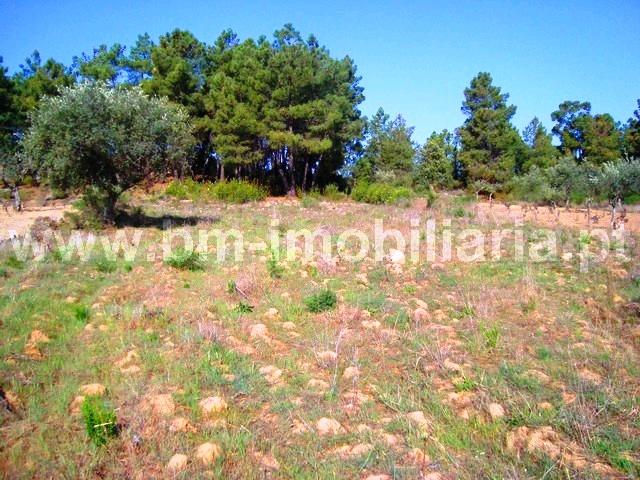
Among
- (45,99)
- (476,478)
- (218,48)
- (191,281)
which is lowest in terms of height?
(476,478)

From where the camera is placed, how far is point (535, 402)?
12.1ft

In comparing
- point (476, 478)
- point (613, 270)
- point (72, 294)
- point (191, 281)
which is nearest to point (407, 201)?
point (613, 270)

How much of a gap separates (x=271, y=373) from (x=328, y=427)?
981 mm

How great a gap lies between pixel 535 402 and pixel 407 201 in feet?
58.4

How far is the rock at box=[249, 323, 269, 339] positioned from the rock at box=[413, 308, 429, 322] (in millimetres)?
1766

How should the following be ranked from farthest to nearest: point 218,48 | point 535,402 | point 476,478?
point 218,48
point 535,402
point 476,478

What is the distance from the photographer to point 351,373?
4.28 meters

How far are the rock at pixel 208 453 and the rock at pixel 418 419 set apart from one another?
1.40 m

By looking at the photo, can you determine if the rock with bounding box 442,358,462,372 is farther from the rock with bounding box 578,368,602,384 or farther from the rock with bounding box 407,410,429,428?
the rock with bounding box 578,368,602,384

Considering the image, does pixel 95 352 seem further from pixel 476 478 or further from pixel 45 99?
pixel 45 99

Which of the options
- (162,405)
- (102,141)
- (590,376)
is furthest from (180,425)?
(102,141)

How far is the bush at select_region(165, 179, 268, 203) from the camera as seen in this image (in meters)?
21.8

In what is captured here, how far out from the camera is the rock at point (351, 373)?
13.9 ft

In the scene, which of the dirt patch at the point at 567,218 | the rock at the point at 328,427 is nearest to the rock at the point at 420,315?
the rock at the point at 328,427
